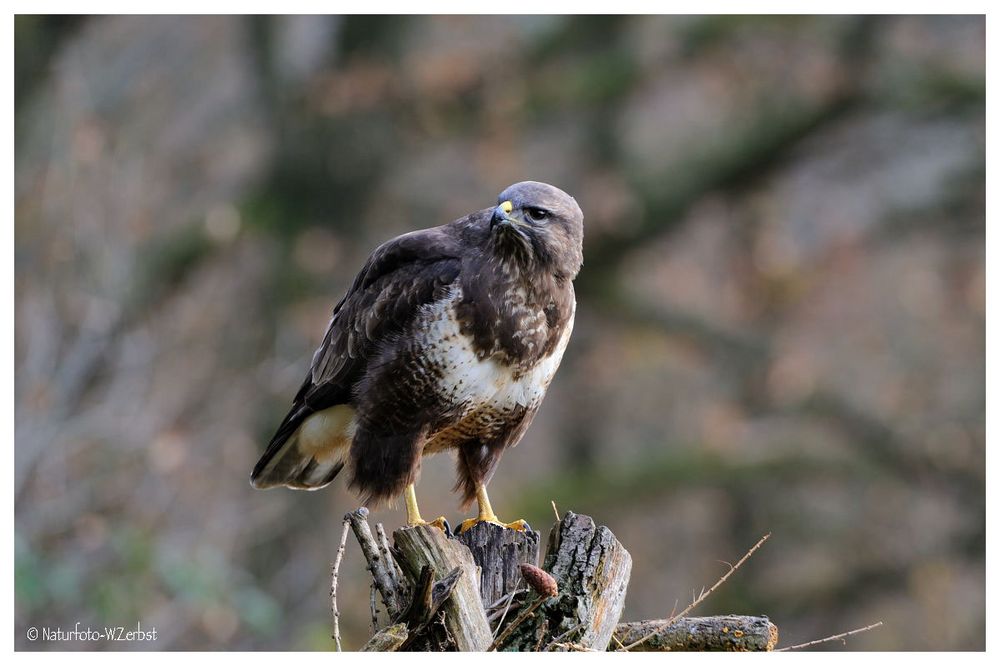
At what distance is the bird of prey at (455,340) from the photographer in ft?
16.8

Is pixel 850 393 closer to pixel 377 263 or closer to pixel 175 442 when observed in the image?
pixel 175 442

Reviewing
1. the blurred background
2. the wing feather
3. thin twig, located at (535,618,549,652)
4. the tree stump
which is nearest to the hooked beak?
the wing feather

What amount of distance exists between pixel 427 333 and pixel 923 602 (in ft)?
29.3

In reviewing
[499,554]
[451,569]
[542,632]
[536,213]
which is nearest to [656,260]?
[536,213]

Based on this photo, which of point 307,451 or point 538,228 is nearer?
point 538,228

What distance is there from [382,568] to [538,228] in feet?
4.74

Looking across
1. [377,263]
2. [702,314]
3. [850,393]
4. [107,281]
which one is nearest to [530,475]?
[702,314]

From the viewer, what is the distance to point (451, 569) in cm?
437

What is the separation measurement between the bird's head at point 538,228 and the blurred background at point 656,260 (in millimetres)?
6094

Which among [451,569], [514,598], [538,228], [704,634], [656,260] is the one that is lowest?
[704,634]

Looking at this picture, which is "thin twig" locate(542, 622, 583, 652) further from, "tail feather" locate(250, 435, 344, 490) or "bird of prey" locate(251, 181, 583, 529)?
"tail feather" locate(250, 435, 344, 490)

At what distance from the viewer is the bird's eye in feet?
16.6

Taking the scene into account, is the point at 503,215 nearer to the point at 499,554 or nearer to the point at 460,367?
the point at 460,367

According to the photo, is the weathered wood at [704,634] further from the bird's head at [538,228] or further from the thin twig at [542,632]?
the bird's head at [538,228]
